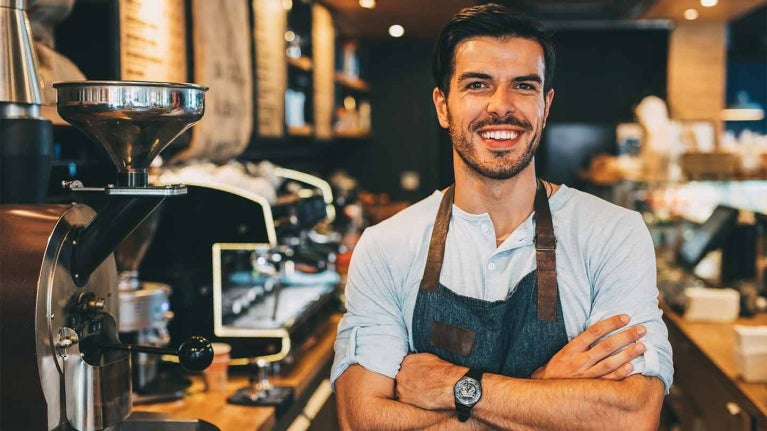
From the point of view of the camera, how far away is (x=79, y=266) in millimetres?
1740

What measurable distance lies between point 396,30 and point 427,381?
612 centimetres

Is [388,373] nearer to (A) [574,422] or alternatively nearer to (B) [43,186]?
(A) [574,422]

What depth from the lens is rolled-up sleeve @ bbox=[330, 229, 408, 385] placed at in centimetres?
203

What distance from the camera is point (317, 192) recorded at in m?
3.99

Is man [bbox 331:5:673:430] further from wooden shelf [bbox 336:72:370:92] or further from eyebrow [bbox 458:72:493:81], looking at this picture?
wooden shelf [bbox 336:72:370:92]

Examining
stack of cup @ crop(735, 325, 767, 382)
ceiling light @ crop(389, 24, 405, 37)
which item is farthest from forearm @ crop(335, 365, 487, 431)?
ceiling light @ crop(389, 24, 405, 37)

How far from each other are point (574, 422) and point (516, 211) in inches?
19.8

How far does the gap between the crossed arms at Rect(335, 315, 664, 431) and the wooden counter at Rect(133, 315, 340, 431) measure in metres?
0.49

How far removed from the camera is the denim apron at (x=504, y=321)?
2014 mm

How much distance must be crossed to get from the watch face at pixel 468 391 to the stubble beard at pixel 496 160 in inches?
17.8

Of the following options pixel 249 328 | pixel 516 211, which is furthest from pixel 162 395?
pixel 516 211

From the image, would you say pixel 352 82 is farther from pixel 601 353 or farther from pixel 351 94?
pixel 601 353

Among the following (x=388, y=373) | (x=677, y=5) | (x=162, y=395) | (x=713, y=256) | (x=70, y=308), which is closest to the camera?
(x=70, y=308)

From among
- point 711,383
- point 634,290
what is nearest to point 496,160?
point 634,290
